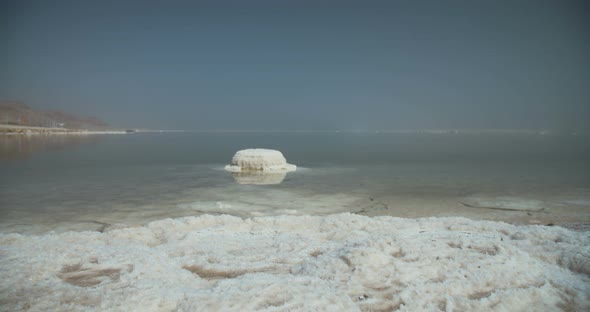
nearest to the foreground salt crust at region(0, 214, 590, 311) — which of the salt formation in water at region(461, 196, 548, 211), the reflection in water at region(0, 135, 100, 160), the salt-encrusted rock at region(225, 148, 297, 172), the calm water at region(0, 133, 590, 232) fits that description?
the calm water at region(0, 133, 590, 232)

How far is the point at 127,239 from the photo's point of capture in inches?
284

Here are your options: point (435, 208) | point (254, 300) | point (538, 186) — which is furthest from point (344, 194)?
point (254, 300)

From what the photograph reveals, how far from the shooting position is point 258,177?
19.5 meters

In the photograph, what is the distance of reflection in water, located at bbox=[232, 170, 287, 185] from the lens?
58.5ft

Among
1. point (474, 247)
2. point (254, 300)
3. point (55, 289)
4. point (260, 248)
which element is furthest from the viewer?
point (260, 248)

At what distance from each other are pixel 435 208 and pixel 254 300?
9.09m

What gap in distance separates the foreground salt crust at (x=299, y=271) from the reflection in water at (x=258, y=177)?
33.7 ft

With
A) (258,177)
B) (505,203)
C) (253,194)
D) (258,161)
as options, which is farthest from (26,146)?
(505,203)

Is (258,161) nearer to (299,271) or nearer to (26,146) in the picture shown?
(299,271)

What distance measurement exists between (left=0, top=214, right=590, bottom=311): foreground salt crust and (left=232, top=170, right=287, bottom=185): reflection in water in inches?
404

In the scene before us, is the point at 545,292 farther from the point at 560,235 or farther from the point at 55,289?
the point at 55,289

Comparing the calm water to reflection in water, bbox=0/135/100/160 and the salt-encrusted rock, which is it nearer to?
the salt-encrusted rock

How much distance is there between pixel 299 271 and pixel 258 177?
14.4 m

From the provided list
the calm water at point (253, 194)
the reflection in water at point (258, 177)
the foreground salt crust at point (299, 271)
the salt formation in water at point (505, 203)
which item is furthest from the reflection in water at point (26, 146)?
the salt formation in water at point (505, 203)
